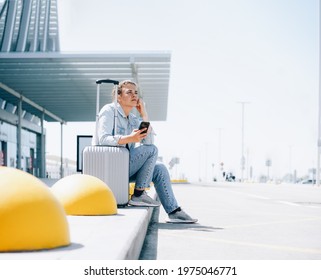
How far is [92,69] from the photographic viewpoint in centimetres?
3081

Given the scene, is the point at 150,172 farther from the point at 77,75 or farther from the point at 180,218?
the point at 77,75

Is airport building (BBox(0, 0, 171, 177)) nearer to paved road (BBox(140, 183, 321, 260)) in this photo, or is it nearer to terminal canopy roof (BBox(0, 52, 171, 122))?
terminal canopy roof (BBox(0, 52, 171, 122))

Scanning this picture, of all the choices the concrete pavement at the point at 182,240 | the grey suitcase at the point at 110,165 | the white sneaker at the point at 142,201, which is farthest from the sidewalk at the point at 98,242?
the white sneaker at the point at 142,201

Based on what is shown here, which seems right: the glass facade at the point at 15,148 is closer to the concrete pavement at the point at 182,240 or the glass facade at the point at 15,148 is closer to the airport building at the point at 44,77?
the airport building at the point at 44,77

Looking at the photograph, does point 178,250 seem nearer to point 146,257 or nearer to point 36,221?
point 146,257

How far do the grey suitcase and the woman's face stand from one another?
0.29 m

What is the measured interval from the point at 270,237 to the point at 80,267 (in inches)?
126

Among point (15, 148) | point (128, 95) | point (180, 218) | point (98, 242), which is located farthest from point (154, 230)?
point (15, 148)

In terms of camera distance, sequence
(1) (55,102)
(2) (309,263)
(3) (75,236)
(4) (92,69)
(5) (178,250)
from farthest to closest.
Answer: (1) (55,102) → (4) (92,69) → (5) (178,250) → (3) (75,236) → (2) (309,263)

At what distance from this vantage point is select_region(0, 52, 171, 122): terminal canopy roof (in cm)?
2789

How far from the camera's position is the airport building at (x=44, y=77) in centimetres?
2847

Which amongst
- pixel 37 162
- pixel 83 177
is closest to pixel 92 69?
pixel 37 162

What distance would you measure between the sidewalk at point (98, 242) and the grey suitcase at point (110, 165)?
1.25 metres

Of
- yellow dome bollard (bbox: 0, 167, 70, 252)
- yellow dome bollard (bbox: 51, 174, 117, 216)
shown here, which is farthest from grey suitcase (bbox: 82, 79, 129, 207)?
yellow dome bollard (bbox: 0, 167, 70, 252)
